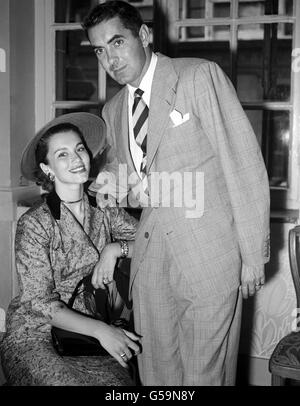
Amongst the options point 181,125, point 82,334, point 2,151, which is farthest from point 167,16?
point 82,334

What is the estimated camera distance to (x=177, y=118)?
5.28ft

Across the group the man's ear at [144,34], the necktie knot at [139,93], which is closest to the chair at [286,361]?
the necktie knot at [139,93]

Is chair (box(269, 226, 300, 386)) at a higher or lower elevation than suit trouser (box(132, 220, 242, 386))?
lower

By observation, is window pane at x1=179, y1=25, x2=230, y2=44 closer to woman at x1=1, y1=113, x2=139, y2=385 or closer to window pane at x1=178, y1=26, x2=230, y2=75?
window pane at x1=178, y1=26, x2=230, y2=75

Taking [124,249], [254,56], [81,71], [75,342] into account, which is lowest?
[75,342]

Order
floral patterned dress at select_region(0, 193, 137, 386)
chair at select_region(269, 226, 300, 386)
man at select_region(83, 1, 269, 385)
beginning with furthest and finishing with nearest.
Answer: chair at select_region(269, 226, 300, 386) → floral patterned dress at select_region(0, 193, 137, 386) → man at select_region(83, 1, 269, 385)

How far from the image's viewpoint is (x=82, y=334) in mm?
1686

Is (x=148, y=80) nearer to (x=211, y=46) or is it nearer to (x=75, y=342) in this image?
(x=75, y=342)

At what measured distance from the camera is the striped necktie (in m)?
1.74

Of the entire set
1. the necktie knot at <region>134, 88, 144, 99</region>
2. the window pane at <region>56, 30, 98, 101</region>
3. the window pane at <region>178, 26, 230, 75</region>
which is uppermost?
the window pane at <region>178, 26, 230, 75</region>

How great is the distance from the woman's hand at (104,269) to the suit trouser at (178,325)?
11 centimetres

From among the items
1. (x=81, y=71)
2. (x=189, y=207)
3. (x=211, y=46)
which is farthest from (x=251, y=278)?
(x=81, y=71)

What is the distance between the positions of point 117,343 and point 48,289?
301 mm

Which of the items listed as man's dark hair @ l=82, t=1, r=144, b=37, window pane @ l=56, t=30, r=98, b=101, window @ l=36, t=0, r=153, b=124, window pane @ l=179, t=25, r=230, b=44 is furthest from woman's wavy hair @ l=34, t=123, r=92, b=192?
window pane @ l=179, t=25, r=230, b=44
